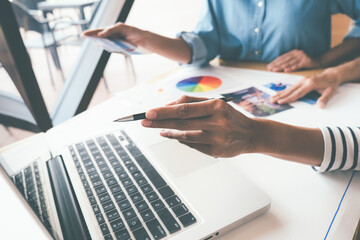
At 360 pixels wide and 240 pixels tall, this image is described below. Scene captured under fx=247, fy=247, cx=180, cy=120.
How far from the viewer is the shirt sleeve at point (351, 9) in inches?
35.2

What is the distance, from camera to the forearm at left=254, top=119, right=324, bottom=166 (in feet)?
1.49

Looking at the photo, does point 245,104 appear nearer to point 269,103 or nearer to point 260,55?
point 269,103

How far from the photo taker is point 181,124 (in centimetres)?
40

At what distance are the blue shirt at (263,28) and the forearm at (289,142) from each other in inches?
24.0

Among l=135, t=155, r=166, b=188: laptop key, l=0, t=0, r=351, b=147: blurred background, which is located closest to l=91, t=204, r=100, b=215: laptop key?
l=135, t=155, r=166, b=188: laptop key

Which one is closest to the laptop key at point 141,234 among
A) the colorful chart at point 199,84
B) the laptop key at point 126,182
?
A: the laptop key at point 126,182

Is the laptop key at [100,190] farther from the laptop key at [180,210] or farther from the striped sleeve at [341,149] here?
the striped sleeve at [341,149]

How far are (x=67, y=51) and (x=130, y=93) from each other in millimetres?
3198

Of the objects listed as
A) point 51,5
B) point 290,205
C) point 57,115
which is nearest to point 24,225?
point 290,205

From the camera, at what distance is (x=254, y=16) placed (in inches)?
39.6

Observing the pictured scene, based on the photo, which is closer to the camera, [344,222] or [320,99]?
[344,222]

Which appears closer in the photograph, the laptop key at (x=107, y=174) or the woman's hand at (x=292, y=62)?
the laptop key at (x=107, y=174)

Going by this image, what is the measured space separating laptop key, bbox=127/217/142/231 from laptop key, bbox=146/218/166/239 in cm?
1

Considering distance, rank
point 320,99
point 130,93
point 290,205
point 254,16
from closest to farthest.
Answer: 1. point 290,205
2. point 320,99
3. point 130,93
4. point 254,16
